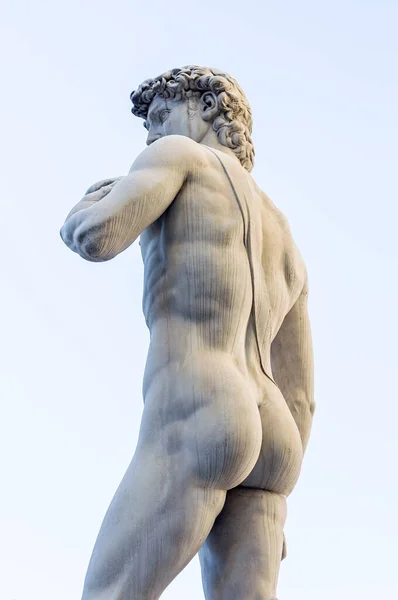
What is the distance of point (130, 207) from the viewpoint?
5.64 m

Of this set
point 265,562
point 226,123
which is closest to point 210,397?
point 265,562

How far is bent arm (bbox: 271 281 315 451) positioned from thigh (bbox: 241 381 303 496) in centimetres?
46

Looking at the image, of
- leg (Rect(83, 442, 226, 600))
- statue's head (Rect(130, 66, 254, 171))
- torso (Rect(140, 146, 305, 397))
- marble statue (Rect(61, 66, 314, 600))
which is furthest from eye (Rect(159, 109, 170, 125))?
leg (Rect(83, 442, 226, 600))

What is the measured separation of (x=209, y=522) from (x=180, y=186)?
1.36 m

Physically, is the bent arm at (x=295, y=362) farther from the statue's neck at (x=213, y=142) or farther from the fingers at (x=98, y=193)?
the fingers at (x=98, y=193)

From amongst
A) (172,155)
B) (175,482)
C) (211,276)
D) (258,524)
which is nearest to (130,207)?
(172,155)

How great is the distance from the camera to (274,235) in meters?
6.18

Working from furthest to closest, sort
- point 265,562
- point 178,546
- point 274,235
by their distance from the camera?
point 274,235
point 265,562
point 178,546

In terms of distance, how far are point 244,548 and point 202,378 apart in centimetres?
74

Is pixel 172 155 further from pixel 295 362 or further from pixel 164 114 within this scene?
pixel 295 362

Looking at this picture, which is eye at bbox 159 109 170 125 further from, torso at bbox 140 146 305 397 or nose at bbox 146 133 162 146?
torso at bbox 140 146 305 397

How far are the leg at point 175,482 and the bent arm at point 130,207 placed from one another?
0.60 meters

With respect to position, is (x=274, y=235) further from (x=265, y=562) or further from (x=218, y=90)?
(x=265, y=562)

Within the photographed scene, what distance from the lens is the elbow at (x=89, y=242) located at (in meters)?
5.60
